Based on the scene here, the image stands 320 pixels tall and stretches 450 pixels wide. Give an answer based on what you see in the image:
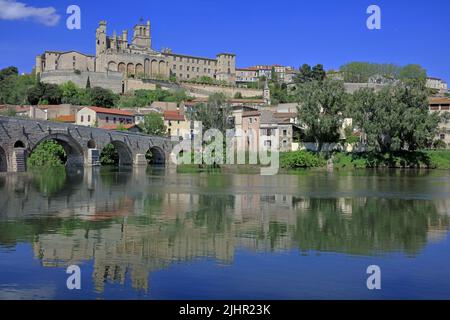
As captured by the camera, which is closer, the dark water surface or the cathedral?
the dark water surface

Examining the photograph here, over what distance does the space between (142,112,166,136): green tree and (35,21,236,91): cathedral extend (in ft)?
126

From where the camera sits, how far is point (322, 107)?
70.1m

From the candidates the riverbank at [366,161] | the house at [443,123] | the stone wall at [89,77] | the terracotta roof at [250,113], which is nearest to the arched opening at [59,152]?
the riverbank at [366,161]

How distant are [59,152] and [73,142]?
32.5ft

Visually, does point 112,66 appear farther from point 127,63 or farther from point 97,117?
point 97,117

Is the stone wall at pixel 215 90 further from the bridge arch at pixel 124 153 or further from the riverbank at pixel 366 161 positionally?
the riverbank at pixel 366 161

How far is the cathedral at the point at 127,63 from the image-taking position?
12925 centimetres

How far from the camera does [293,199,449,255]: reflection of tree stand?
16172 millimetres

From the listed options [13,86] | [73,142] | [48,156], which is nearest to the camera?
[73,142]

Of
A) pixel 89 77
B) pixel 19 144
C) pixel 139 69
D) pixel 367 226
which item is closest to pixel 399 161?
pixel 19 144

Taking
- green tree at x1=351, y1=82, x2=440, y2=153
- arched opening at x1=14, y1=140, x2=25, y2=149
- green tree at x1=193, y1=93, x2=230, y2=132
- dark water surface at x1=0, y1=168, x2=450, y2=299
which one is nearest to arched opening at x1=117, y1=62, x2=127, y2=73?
green tree at x1=193, y1=93, x2=230, y2=132

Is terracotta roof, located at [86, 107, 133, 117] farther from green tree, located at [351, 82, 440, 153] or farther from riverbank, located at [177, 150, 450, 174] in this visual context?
green tree, located at [351, 82, 440, 153]

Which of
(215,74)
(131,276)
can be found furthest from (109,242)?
(215,74)
